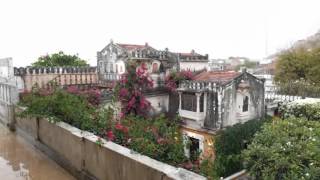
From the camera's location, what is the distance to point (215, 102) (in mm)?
11320

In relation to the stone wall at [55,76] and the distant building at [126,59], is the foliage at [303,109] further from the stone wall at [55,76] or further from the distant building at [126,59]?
the stone wall at [55,76]

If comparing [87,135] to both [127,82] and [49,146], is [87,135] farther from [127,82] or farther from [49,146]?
[127,82]

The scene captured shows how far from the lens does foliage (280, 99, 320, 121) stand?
38.6 ft

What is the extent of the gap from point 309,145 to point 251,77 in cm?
709

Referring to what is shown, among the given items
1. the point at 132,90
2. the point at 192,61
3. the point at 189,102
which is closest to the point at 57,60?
the point at 192,61

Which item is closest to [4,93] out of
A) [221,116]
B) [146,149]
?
A: [221,116]

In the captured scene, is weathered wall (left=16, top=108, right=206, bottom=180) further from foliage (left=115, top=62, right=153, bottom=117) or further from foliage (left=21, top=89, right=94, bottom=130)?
foliage (left=115, top=62, right=153, bottom=117)

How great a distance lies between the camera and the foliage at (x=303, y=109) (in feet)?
38.6

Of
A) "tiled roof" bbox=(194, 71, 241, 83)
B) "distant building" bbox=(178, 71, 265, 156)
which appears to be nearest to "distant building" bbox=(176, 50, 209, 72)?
"tiled roof" bbox=(194, 71, 241, 83)

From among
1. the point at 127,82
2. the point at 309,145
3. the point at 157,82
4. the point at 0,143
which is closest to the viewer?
the point at 309,145

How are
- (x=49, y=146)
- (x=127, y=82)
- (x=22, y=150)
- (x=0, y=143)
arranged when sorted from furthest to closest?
(x=127, y=82), (x=0, y=143), (x=22, y=150), (x=49, y=146)

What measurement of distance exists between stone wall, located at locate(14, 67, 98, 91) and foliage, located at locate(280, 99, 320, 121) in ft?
31.2

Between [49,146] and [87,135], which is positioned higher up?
[87,135]

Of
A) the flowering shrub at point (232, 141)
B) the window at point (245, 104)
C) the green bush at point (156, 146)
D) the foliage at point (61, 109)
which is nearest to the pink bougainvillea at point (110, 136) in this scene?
the green bush at point (156, 146)
